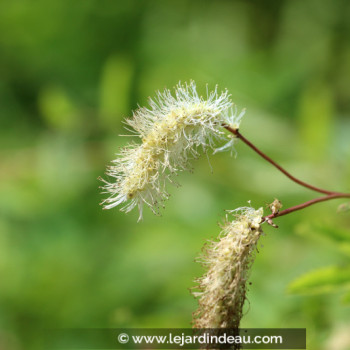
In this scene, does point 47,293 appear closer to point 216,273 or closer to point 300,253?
point 300,253

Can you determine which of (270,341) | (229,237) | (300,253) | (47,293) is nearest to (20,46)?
(47,293)

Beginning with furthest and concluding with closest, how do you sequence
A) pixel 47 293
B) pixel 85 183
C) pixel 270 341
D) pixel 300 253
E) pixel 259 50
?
1. pixel 259 50
2. pixel 85 183
3. pixel 47 293
4. pixel 300 253
5. pixel 270 341

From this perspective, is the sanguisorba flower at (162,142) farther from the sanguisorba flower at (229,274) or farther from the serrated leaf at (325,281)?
the serrated leaf at (325,281)


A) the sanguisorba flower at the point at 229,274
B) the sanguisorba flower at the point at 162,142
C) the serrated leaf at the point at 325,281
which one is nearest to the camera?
the sanguisorba flower at the point at 229,274

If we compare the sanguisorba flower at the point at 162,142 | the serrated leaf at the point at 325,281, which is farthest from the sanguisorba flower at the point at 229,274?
the serrated leaf at the point at 325,281

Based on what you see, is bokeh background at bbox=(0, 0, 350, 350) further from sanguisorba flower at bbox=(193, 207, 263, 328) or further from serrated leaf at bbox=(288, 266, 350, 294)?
sanguisorba flower at bbox=(193, 207, 263, 328)

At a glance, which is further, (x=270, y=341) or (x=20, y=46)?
(x=20, y=46)

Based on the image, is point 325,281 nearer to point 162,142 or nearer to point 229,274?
point 229,274

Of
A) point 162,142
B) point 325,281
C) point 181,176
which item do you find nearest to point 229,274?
point 162,142
